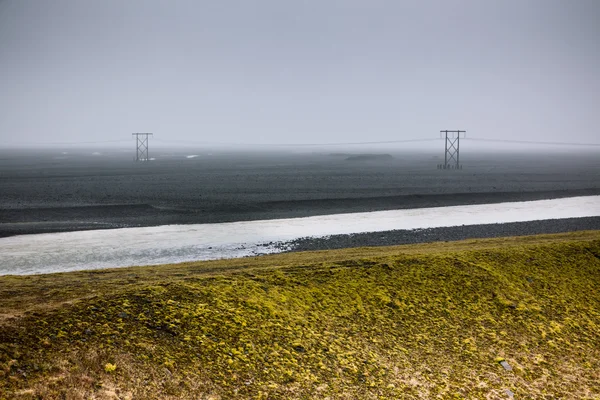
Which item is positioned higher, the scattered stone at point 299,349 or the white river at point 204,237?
the scattered stone at point 299,349

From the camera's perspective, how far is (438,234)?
35969 millimetres

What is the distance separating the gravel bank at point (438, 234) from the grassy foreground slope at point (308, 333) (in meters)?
12.8

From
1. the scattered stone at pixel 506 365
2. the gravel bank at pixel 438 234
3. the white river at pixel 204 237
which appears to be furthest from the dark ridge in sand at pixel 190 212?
the scattered stone at pixel 506 365

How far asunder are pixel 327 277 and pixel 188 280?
4607mm

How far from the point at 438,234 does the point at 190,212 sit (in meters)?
23.3

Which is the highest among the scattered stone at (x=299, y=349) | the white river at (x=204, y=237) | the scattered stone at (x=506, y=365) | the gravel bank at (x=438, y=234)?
the scattered stone at (x=299, y=349)

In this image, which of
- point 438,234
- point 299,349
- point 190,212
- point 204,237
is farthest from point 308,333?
point 190,212

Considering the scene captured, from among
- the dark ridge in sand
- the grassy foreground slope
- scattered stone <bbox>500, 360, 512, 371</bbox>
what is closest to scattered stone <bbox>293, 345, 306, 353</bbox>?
the grassy foreground slope

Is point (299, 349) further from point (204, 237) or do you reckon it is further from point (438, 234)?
point (438, 234)

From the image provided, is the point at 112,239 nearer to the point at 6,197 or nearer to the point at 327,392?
the point at 327,392

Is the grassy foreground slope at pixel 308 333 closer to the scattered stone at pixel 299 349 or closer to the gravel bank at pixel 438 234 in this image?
the scattered stone at pixel 299 349

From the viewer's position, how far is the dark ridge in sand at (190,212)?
4062 centimetres

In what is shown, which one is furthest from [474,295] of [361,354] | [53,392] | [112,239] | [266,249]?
[112,239]

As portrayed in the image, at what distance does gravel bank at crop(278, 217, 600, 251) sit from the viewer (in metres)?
32.0
